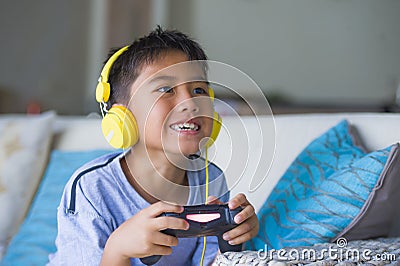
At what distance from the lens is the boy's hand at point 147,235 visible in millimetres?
809

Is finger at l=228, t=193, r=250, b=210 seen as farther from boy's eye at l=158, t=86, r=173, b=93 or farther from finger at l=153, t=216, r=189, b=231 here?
boy's eye at l=158, t=86, r=173, b=93

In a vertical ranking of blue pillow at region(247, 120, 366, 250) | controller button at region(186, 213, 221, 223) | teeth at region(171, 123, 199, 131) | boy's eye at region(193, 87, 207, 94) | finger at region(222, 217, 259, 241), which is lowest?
blue pillow at region(247, 120, 366, 250)

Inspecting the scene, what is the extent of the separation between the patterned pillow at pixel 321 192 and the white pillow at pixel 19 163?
2.42 feet

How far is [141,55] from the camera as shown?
913 mm

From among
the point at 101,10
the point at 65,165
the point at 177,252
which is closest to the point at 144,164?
the point at 177,252

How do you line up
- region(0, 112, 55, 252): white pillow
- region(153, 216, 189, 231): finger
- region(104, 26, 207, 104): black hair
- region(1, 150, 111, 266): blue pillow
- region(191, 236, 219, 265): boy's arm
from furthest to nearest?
1. region(0, 112, 55, 252): white pillow
2. region(1, 150, 111, 266): blue pillow
3. region(191, 236, 219, 265): boy's arm
4. region(104, 26, 207, 104): black hair
5. region(153, 216, 189, 231): finger

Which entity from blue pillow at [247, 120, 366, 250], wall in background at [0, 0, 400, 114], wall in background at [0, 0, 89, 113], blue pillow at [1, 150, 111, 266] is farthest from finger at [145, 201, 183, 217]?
wall in background at [0, 0, 89, 113]

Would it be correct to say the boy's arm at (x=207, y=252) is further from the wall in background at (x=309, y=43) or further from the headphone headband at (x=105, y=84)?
the wall in background at (x=309, y=43)

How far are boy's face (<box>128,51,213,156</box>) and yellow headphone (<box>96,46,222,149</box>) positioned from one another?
0.02m

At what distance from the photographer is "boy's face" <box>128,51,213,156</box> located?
2.66 ft

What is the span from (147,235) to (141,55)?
0.92 feet

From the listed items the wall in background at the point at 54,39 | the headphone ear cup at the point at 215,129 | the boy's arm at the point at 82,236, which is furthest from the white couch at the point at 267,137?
the wall in background at the point at 54,39

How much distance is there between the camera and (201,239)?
43.0 inches

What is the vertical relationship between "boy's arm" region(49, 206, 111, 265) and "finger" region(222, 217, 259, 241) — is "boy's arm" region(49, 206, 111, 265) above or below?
below
